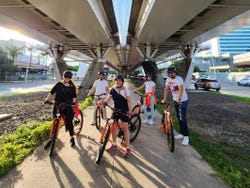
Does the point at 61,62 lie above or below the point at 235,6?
below

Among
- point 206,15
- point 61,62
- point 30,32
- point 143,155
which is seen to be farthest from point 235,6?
point 61,62

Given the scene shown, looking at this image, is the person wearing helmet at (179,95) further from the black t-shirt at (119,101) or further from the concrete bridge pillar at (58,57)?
the concrete bridge pillar at (58,57)

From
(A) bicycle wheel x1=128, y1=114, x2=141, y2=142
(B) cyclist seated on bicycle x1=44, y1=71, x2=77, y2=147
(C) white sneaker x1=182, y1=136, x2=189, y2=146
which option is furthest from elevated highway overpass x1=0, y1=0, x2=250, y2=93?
(C) white sneaker x1=182, y1=136, x2=189, y2=146

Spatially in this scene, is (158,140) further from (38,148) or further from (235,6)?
(235,6)

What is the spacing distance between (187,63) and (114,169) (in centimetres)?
2652

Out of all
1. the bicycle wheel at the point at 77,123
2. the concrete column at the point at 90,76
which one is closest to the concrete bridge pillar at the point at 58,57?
the concrete column at the point at 90,76

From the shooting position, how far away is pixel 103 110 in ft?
19.8

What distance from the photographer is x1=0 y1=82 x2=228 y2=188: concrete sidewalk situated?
3.04m

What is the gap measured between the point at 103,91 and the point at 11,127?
3.53 metres

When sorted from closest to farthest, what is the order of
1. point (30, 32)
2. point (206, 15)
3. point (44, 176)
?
point (44, 176) → point (206, 15) → point (30, 32)

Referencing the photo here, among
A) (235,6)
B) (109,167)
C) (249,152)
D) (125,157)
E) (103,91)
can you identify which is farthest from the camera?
(235,6)

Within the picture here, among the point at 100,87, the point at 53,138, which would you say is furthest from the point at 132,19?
the point at 53,138

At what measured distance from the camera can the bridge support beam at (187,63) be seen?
2658 centimetres

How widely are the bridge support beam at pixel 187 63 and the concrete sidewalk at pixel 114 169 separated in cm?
2362
